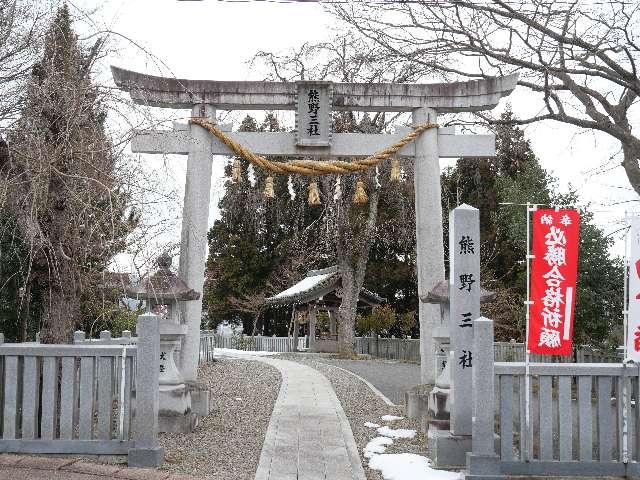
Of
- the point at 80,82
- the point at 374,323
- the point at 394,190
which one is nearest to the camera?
the point at 80,82

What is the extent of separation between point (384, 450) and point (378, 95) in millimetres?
5357

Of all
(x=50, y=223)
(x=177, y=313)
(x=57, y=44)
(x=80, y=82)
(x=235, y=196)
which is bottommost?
(x=177, y=313)

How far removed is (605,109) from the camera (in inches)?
464

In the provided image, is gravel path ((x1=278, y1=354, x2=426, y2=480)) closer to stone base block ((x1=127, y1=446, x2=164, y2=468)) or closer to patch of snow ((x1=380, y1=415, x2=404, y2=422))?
patch of snow ((x1=380, y1=415, x2=404, y2=422))

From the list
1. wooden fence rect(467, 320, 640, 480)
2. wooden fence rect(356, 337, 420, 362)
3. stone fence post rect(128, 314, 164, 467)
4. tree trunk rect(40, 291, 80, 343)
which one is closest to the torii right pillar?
wooden fence rect(467, 320, 640, 480)

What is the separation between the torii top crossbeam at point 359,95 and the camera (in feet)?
33.6

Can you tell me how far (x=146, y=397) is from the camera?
6512 mm

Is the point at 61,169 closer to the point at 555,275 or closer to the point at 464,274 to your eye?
the point at 464,274

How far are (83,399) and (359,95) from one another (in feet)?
20.3

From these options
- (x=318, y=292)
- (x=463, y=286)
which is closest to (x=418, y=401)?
(x=463, y=286)

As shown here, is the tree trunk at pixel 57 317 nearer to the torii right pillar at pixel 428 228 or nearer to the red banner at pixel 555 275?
the torii right pillar at pixel 428 228

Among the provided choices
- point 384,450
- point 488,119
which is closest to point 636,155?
point 488,119

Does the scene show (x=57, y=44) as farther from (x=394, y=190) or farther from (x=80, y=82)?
(x=394, y=190)

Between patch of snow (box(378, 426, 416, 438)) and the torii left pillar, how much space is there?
111 inches
